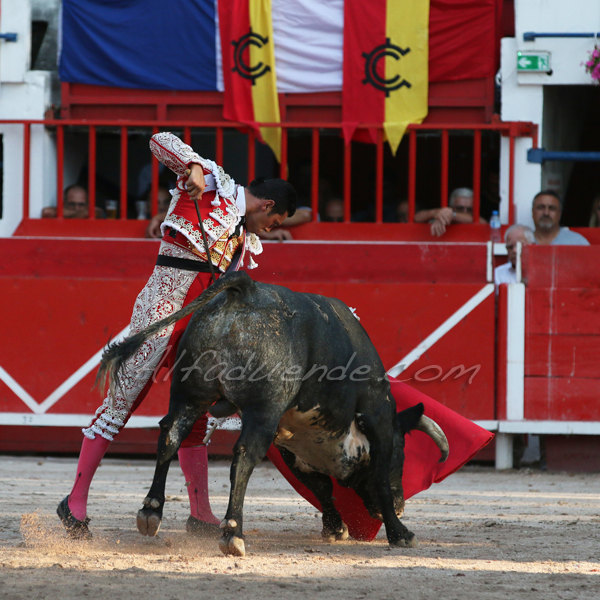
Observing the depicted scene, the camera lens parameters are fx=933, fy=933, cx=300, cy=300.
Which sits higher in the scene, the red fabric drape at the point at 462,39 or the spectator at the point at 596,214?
the red fabric drape at the point at 462,39

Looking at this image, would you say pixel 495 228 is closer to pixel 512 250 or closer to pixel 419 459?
pixel 512 250

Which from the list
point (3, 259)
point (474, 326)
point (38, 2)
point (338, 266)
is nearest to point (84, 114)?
point (38, 2)

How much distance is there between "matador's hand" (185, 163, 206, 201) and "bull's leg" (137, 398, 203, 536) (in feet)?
2.31

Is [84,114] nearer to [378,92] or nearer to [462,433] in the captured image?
[378,92]

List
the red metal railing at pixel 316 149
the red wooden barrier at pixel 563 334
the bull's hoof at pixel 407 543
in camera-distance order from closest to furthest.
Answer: the bull's hoof at pixel 407 543
the red wooden barrier at pixel 563 334
the red metal railing at pixel 316 149

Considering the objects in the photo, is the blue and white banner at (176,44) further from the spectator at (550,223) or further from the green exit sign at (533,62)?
the spectator at (550,223)

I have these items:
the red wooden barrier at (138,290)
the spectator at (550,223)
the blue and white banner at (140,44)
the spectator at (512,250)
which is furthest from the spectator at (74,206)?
the spectator at (550,223)

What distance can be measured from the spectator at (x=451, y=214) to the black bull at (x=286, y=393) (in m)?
3.38

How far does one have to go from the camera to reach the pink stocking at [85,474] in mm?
3260

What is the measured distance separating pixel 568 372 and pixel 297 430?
2.90 meters

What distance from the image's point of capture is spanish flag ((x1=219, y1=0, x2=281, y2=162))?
7297 millimetres

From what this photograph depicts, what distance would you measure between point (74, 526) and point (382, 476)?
3.61ft

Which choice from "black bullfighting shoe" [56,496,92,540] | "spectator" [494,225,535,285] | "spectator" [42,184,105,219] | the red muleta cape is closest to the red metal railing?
"spectator" [42,184,105,219]

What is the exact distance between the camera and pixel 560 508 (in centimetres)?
437
